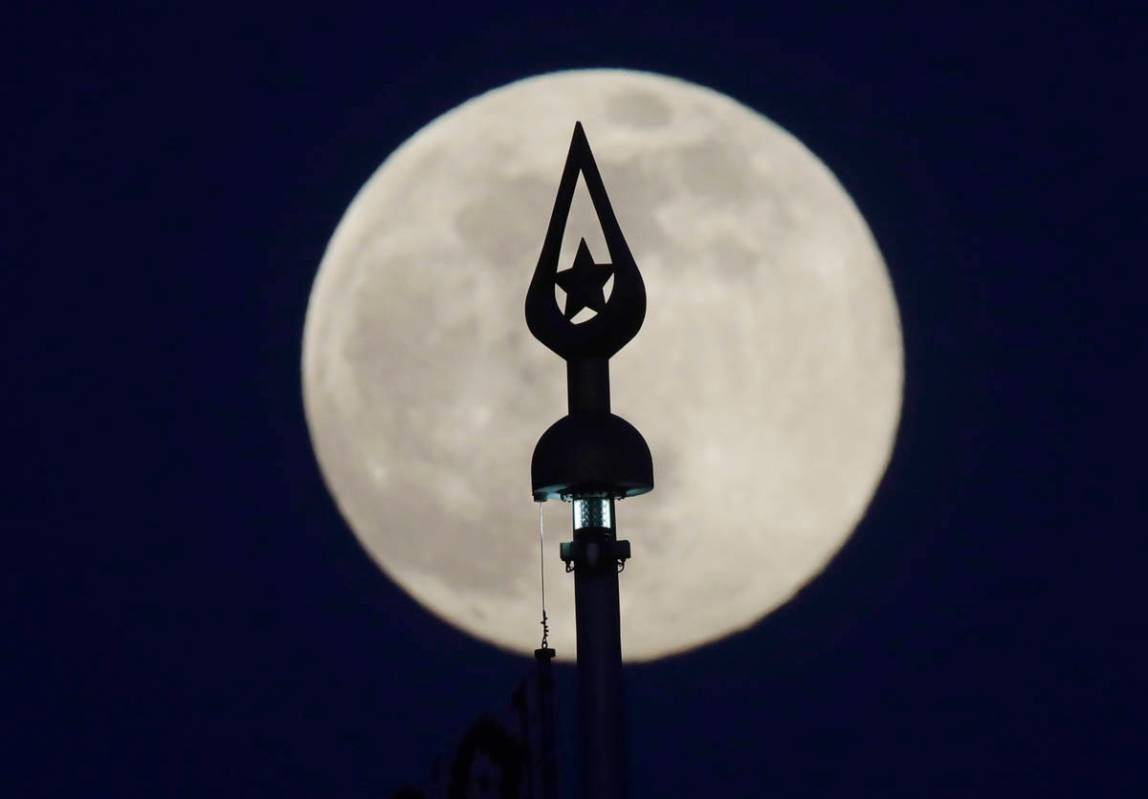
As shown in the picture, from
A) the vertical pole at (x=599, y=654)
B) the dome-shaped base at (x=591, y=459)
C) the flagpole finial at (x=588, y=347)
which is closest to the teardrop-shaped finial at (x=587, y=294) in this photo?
the flagpole finial at (x=588, y=347)

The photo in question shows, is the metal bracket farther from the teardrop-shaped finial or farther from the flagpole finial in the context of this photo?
the teardrop-shaped finial

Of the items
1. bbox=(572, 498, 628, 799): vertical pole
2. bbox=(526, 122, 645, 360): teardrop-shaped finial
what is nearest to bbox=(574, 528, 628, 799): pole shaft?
bbox=(572, 498, 628, 799): vertical pole

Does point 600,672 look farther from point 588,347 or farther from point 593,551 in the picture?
point 588,347

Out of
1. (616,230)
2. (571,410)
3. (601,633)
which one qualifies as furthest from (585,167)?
(601,633)

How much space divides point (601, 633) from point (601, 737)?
201cm

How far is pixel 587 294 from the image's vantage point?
46500 millimetres

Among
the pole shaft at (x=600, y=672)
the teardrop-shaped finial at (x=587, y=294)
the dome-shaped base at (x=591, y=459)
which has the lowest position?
the pole shaft at (x=600, y=672)

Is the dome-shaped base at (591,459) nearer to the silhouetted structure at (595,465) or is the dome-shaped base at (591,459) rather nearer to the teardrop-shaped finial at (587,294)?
the silhouetted structure at (595,465)

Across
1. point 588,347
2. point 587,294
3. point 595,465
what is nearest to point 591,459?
point 595,465

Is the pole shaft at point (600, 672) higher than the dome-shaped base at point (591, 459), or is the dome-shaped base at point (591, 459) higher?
the dome-shaped base at point (591, 459)

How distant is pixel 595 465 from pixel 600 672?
4099 millimetres

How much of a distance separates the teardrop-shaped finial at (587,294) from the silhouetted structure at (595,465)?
20 mm

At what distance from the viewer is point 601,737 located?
45.2 meters

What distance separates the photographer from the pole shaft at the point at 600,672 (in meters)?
45.1
